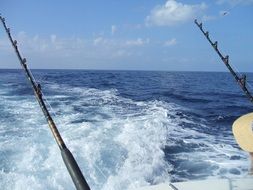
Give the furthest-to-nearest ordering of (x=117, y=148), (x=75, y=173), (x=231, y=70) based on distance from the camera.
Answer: (x=117, y=148), (x=231, y=70), (x=75, y=173)

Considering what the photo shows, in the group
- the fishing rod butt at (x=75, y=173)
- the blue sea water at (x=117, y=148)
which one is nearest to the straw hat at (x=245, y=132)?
the fishing rod butt at (x=75, y=173)

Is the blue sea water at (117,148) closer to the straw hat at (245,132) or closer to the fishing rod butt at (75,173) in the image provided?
the straw hat at (245,132)

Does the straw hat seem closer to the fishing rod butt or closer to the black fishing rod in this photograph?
the fishing rod butt

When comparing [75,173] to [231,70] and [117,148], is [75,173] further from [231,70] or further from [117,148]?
[117,148]

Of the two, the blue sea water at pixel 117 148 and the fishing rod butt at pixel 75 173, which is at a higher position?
the fishing rod butt at pixel 75 173

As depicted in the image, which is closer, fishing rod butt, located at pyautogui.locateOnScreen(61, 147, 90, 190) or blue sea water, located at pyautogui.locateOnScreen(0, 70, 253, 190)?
fishing rod butt, located at pyautogui.locateOnScreen(61, 147, 90, 190)

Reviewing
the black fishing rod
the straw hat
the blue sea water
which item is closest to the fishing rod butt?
the straw hat

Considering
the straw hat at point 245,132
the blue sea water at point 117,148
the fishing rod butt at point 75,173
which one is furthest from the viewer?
the blue sea water at point 117,148

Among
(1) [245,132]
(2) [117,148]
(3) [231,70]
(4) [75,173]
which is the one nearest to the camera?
(4) [75,173]

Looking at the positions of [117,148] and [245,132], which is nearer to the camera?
[245,132]

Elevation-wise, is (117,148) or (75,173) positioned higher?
(75,173)

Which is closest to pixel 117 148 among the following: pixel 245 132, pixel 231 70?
pixel 231 70

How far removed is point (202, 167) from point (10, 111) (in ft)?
22.4

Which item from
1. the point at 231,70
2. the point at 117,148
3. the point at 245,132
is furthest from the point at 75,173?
the point at 117,148
